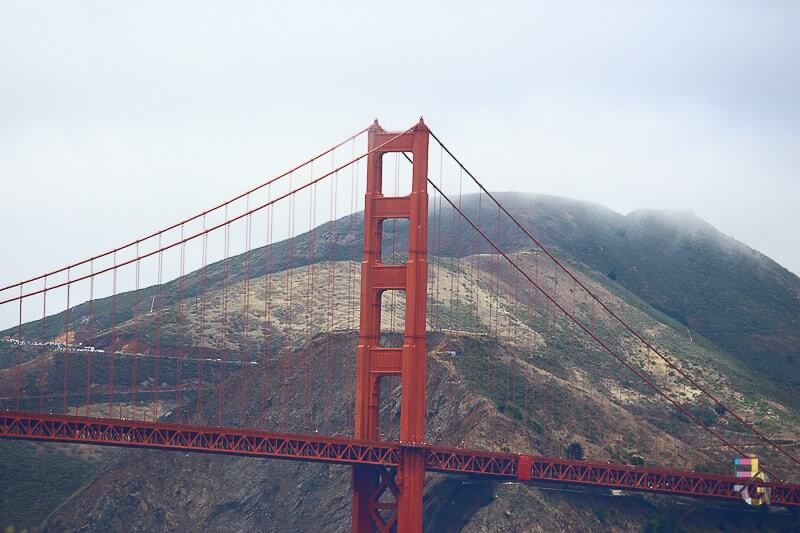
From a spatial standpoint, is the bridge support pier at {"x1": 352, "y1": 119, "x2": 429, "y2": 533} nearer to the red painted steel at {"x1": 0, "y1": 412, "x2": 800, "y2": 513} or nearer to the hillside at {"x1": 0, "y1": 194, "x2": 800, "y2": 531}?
the red painted steel at {"x1": 0, "y1": 412, "x2": 800, "y2": 513}

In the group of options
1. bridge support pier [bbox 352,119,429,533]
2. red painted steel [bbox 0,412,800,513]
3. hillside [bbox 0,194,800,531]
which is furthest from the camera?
hillside [bbox 0,194,800,531]

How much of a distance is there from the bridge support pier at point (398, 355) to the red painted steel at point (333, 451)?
0.99 metres

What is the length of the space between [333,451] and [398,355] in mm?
6682

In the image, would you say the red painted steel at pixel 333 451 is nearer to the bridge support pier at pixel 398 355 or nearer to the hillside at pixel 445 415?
the bridge support pier at pixel 398 355

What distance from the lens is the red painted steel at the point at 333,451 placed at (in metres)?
93.2

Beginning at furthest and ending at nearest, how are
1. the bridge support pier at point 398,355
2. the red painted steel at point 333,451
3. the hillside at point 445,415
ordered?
the hillside at point 445,415, the bridge support pier at point 398,355, the red painted steel at point 333,451

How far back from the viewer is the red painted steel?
9319cm

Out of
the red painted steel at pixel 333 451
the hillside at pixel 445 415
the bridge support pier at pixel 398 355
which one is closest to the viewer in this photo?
the red painted steel at pixel 333 451

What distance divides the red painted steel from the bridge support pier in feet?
3.23

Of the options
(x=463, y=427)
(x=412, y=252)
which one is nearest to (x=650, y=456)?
(x=463, y=427)

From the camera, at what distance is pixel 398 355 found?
99.6 m

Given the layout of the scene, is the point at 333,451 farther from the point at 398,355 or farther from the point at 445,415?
the point at 445,415

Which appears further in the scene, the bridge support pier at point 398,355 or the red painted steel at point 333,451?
the bridge support pier at point 398,355

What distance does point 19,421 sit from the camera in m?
92.4
